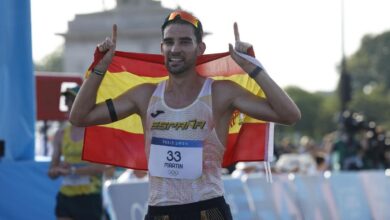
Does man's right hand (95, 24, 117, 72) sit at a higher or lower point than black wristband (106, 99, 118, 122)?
higher

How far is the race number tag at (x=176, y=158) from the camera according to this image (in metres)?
6.39

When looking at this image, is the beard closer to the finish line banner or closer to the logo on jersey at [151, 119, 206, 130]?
the logo on jersey at [151, 119, 206, 130]

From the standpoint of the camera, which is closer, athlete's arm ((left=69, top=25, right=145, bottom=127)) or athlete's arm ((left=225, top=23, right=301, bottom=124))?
athlete's arm ((left=225, top=23, right=301, bottom=124))

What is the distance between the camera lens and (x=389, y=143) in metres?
25.5

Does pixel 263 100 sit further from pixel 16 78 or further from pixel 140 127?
pixel 16 78

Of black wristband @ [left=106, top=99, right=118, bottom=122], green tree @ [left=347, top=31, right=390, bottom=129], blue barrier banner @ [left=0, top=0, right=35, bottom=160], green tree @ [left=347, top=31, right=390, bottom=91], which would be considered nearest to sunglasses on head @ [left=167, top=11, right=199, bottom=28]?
black wristband @ [left=106, top=99, right=118, bottom=122]

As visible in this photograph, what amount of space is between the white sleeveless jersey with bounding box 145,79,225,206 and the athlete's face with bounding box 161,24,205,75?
0.20m

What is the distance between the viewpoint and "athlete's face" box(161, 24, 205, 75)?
6371 millimetres

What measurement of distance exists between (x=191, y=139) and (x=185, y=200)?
0.35m

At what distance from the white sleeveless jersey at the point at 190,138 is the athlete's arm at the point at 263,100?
20cm

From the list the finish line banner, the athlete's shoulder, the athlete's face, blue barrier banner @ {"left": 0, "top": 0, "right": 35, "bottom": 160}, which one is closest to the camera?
the athlete's face

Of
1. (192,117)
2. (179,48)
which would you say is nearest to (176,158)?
(192,117)

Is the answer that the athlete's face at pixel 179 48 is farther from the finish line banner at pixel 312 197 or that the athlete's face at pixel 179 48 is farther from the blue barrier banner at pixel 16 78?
the finish line banner at pixel 312 197

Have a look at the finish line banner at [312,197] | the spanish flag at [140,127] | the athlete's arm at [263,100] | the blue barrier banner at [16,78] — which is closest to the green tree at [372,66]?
the finish line banner at [312,197]
